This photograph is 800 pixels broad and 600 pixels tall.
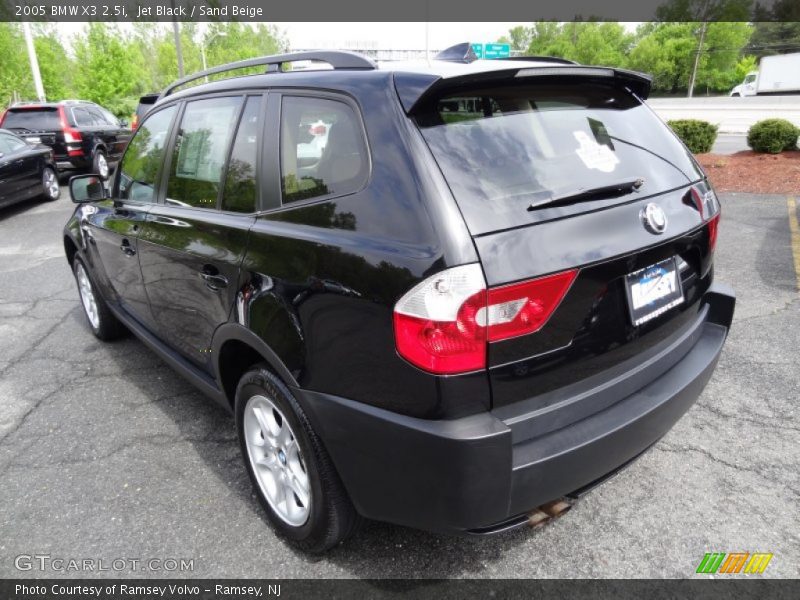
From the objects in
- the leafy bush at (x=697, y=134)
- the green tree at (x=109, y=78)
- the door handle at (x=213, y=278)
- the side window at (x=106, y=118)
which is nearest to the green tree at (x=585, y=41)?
the green tree at (x=109, y=78)

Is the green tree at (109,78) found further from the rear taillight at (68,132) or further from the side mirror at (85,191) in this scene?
the side mirror at (85,191)

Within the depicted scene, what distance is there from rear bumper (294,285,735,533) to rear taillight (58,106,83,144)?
12.9 metres

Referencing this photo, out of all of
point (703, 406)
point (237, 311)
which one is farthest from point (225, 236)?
point (703, 406)

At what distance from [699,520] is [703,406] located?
1.01 m

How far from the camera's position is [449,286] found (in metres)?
1.65

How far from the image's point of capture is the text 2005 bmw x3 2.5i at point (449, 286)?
1.70 meters

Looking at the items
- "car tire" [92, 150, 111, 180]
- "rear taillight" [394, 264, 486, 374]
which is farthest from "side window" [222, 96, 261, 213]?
"car tire" [92, 150, 111, 180]

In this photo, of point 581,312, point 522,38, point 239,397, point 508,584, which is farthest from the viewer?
point 522,38

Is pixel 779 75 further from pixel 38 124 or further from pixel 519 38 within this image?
pixel 519 38

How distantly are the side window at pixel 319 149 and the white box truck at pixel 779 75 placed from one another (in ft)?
151

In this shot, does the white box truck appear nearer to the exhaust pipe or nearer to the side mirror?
the side mirror

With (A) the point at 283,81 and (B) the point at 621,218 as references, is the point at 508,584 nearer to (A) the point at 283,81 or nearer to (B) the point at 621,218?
(B) the point at 621,218

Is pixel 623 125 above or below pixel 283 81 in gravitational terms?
below

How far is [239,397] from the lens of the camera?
2482 millimetres
